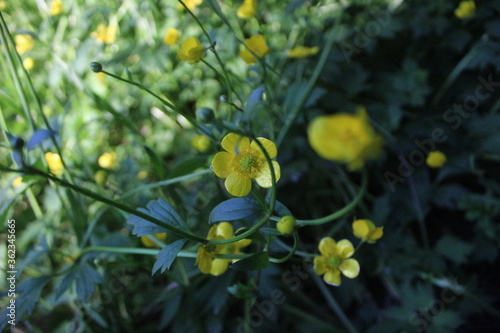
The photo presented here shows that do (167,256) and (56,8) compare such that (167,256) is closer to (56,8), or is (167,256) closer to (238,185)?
(238,185)

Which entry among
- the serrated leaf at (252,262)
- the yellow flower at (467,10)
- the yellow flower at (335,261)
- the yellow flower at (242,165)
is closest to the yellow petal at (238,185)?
the yellow flower at (242,165)

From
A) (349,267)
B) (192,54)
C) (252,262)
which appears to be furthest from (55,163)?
(349,267)

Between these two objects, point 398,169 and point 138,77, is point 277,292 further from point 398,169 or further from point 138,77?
point 138,77

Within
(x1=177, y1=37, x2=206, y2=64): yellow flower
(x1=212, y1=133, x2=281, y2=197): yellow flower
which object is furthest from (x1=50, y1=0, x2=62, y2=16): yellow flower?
(x1=212, y1=133, x2=281, y2=197): yellow flower

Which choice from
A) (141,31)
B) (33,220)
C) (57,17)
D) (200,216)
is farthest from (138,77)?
(200,216)

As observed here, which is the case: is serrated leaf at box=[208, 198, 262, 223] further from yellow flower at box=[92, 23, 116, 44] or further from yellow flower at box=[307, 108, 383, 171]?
yellow flower at box=[92, 23, 116, 44]

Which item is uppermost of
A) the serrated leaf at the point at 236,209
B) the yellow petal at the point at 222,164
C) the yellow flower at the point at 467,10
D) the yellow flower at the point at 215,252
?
the yellow petal at the point at 222,164

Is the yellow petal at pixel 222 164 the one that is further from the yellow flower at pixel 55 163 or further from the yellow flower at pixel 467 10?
the yellow flower at pixel 467 10
